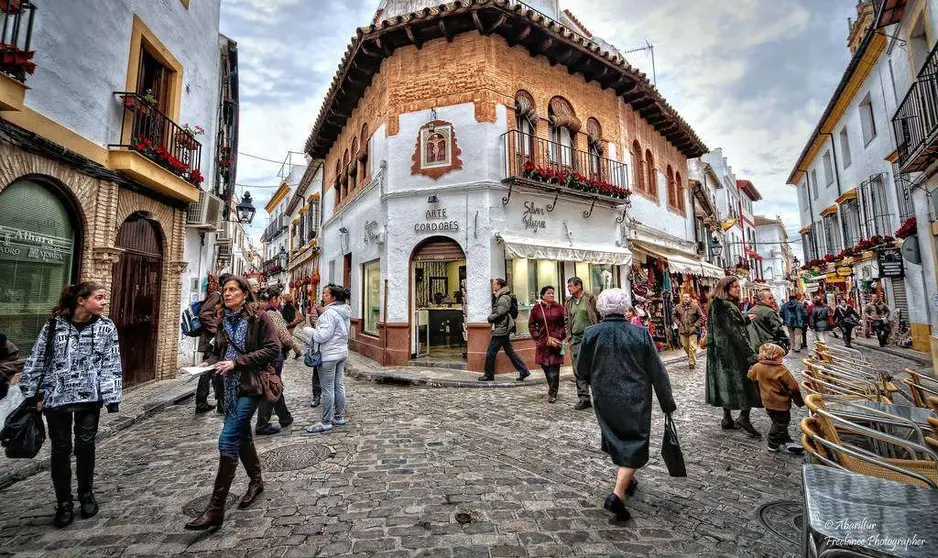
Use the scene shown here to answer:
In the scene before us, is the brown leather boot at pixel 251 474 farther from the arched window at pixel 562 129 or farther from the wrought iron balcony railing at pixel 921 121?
the wrought iron balcony railing at pixel 921 121

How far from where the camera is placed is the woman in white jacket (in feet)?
16.6

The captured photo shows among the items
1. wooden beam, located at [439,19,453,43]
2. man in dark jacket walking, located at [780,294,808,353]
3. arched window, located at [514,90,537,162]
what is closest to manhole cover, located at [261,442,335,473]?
arched window, located at [514,90,537,162]

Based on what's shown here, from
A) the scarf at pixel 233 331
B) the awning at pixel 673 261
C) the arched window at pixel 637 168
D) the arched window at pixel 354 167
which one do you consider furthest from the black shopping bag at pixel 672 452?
the arched window at pixel 354 167

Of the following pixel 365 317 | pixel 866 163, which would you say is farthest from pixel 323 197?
pixel 866 163

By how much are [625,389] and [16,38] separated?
833cm

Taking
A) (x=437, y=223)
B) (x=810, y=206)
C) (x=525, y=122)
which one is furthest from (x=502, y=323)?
(x=810, y=206)

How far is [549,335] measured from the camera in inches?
261

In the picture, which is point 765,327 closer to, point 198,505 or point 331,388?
point 331,388

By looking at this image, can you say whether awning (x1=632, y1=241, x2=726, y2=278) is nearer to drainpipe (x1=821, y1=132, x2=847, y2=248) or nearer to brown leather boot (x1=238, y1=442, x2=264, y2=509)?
drainpipe (x1=821, y1=132, x2=847, y2=248)

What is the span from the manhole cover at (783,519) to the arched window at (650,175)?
1298 cm

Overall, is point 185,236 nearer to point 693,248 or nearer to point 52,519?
point 52,519

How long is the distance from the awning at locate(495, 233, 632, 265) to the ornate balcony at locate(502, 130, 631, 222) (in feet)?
3.42

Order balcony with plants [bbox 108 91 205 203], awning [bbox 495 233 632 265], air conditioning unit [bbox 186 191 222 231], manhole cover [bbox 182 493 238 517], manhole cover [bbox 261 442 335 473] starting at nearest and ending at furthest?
manhole cover [bbox 182 493 238 517]
manhole cover [bbox 261 442 335 473]
balcony with plants [bbox 108 91 205 203]
air conditioning unit [bbox 186 191 222 231]
awning [bbox 495 233 632 265]

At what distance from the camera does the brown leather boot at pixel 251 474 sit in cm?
315
